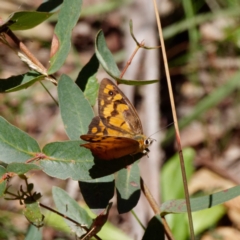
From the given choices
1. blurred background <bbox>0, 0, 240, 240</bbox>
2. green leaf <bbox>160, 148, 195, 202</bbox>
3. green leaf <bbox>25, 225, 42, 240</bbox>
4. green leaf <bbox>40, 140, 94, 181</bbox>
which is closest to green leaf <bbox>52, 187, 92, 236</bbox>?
green leaf <bbox>25, 225, 42, 240</bbox>

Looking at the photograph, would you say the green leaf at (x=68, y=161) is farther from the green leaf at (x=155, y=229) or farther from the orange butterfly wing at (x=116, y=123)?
the green leaf at (x=155, y=229)

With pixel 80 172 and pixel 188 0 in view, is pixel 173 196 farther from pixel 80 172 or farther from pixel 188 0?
pixel 80 172

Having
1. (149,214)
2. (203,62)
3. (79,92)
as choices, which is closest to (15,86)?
(79,92)

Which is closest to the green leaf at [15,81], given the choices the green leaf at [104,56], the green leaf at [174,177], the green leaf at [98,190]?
the green leaf at [104,56]

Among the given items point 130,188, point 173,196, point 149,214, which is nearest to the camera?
point 130,188

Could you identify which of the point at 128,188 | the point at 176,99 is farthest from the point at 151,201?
the point at 176,99

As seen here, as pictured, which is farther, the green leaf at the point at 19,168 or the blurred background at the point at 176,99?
the blurred background at the point at 176,99
